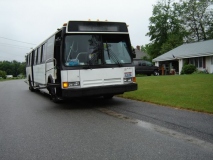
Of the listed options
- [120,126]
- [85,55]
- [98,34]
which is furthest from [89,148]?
[98,34]

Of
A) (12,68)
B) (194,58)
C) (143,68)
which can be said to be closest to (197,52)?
(194,58)

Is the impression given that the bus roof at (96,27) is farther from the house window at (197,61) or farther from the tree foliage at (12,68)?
the tree foliage at (12,68)

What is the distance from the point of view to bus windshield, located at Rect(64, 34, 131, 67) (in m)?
8.63

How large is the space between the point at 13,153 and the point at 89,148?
1.37m

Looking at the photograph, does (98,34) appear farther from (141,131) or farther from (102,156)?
(102,156)

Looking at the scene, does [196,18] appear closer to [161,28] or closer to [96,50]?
[161,28]

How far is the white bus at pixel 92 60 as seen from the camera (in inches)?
334

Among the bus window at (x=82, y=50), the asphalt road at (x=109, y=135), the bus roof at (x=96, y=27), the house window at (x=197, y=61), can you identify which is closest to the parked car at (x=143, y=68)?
the house window at (x=197, y=61)

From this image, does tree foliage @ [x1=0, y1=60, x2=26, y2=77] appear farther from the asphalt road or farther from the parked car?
the asphalt road

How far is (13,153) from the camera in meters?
4.46

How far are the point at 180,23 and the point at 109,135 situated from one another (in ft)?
194

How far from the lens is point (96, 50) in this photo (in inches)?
350

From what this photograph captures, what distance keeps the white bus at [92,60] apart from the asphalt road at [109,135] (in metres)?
1.01

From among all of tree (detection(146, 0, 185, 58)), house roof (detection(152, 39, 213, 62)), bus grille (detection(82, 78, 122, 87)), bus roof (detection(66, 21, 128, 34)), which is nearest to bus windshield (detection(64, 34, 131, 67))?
bus roof (detection(66, 21, 128, 34))
